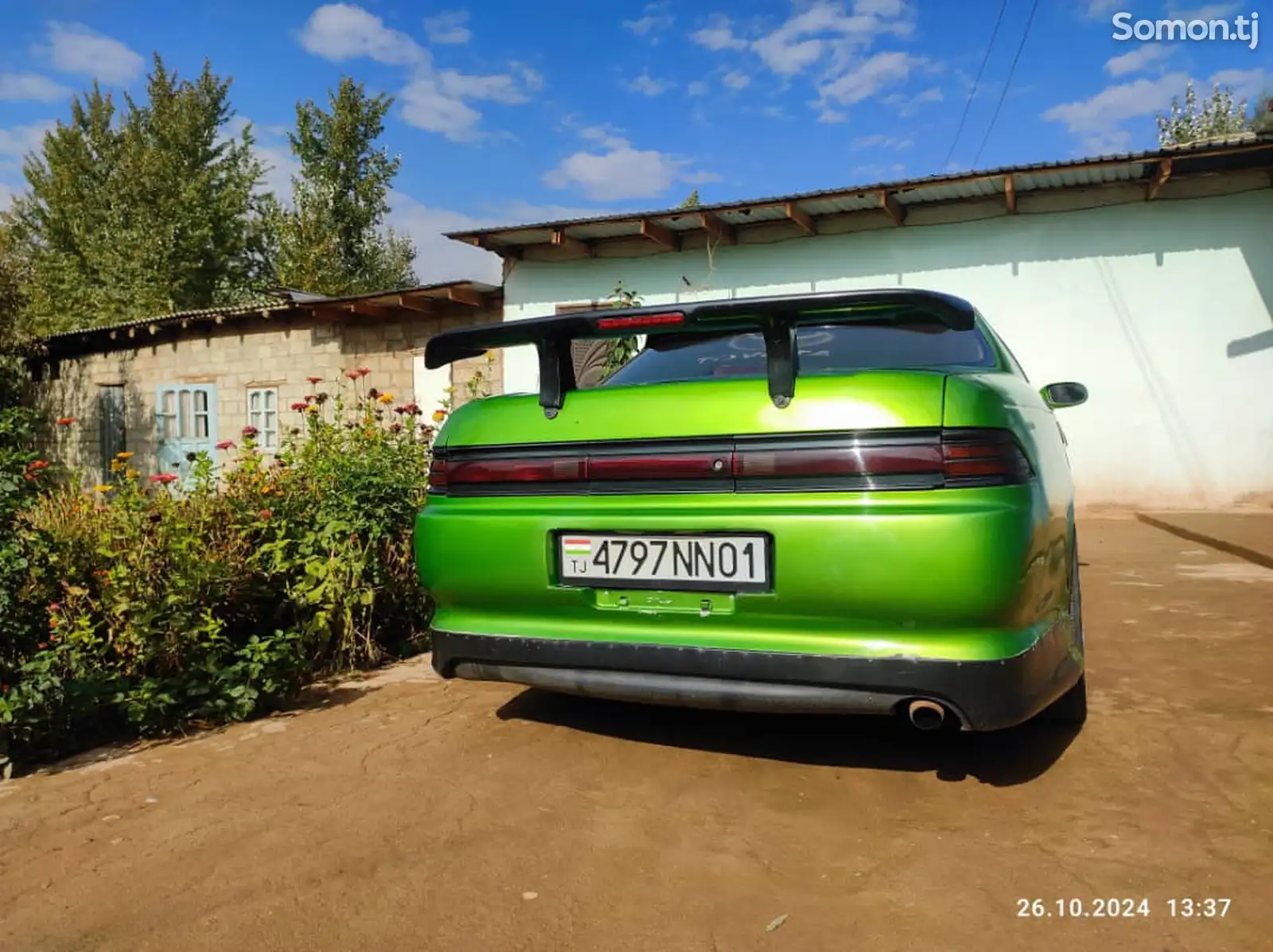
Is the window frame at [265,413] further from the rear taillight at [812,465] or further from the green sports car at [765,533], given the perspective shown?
the rear taillight at [812,465]

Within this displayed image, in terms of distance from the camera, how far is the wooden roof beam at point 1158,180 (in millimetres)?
8289

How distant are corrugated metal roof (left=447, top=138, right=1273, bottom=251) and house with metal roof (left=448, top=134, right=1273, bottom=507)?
0.09ft

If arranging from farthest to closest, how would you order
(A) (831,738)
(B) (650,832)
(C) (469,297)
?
(C) (469,297)
(A) (831,738)
(B) (650,832)

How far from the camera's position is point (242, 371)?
14602mm

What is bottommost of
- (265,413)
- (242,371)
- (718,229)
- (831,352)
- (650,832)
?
(650,832)

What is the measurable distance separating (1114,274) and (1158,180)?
1.06 metres

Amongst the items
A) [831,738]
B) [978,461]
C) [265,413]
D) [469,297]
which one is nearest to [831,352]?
[978,461]

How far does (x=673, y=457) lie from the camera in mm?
2223

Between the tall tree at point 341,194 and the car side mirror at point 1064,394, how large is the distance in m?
24.7

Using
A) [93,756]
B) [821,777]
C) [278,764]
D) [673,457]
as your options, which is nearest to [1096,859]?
[821,777]

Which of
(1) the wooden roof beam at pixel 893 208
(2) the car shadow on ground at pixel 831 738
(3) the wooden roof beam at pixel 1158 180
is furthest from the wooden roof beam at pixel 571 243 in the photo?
(2) the car shadow on ground at pixel 831 738

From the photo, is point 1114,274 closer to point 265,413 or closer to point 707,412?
point 707,412

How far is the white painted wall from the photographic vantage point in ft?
29.2

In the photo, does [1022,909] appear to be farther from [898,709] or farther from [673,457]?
[673,457]
